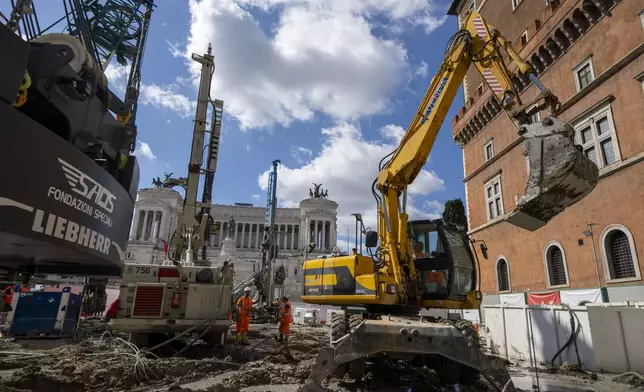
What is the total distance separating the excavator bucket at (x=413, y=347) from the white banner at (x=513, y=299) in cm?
1395

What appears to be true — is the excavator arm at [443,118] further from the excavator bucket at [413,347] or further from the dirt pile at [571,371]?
the dirt pile at [571,371]

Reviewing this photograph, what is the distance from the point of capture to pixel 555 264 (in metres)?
16.3

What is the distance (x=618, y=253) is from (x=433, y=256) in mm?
10377

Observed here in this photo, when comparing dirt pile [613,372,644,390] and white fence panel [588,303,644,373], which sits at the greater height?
white fence panel [588,303,644,373]

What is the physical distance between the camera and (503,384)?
15.6 feet

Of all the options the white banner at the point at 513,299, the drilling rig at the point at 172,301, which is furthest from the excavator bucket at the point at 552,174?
the white banner at the point at 513,299

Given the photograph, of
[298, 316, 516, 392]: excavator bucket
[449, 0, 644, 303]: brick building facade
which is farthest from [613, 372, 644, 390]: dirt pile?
[449, 0, 644, 303]: brick building facade

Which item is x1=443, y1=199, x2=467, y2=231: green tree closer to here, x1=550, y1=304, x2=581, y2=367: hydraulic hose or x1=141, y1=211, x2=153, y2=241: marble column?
x1=550, y1=304, x2=581, y2=367: hydraulic hose

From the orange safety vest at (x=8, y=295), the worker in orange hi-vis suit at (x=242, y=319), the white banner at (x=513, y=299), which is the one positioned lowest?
the worker in orange hi-vis suit at (x=242, y=319)

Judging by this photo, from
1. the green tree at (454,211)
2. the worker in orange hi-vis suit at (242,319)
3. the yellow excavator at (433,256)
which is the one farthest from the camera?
the green tree at (454,211)

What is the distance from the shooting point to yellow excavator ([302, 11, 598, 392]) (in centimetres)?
495

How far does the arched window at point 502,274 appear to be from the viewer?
19.9 m

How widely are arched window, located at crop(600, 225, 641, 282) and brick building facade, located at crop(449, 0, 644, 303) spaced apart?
0.12ft

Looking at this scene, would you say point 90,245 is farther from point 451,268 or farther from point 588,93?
point 588,93
